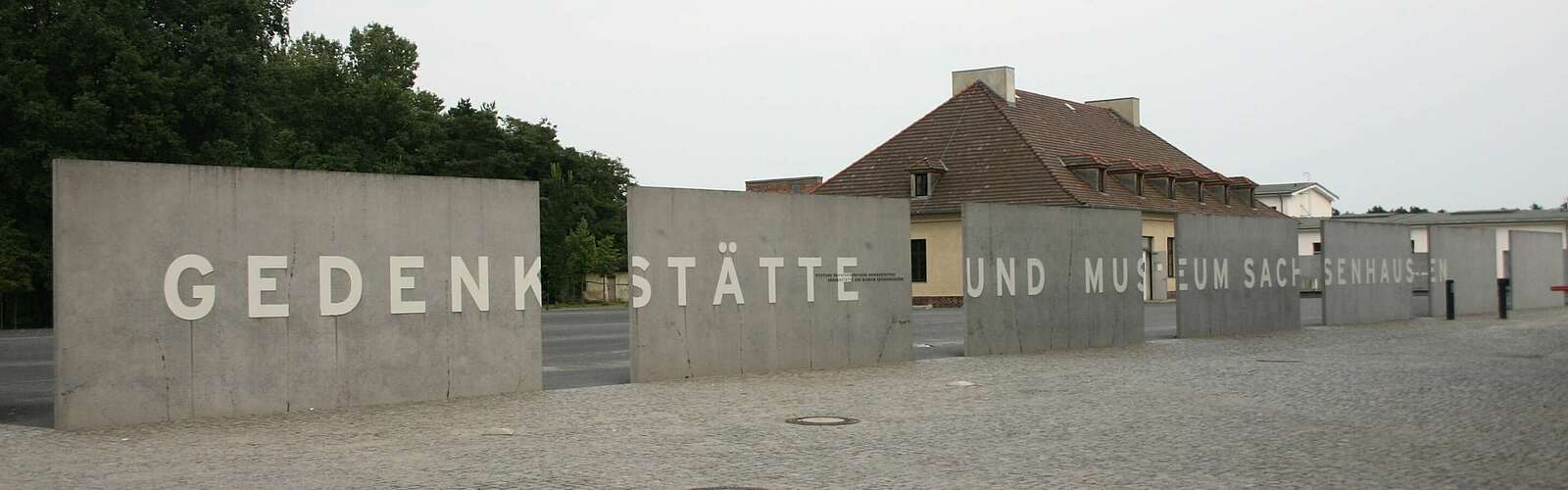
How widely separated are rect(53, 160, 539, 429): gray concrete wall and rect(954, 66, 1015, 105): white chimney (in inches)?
1704

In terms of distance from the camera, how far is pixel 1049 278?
781 inches

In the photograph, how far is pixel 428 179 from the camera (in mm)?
13062

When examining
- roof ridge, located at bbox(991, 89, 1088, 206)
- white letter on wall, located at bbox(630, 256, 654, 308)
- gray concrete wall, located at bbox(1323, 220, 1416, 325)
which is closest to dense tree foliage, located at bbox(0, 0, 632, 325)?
white letter on wall, located at bbox(630, 256, 654, 308)

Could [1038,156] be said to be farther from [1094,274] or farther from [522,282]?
[522,282]

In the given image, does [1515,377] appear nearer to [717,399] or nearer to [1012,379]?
[1012,379]

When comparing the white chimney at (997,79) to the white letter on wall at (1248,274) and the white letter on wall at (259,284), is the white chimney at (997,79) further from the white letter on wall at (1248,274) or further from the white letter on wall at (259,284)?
the white letter on wall at (259,284)

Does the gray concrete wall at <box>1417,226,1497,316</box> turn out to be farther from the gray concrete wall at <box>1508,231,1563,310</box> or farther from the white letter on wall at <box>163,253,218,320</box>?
the white letter on wall at <box>163,253,218,320</box>

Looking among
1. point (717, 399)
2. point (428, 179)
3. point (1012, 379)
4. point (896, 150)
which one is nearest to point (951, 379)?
point (1012, 379)

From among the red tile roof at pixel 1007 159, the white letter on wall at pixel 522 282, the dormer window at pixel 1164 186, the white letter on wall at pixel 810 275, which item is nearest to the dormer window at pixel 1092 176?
the red tile roof at pixel 1007 159

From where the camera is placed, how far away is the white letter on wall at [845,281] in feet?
55.7

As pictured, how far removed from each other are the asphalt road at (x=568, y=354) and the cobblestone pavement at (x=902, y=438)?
146 cm

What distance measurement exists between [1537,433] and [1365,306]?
1997cm

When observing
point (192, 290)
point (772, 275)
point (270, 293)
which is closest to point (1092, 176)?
point (772, 275)

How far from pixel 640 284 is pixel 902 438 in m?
5.29
